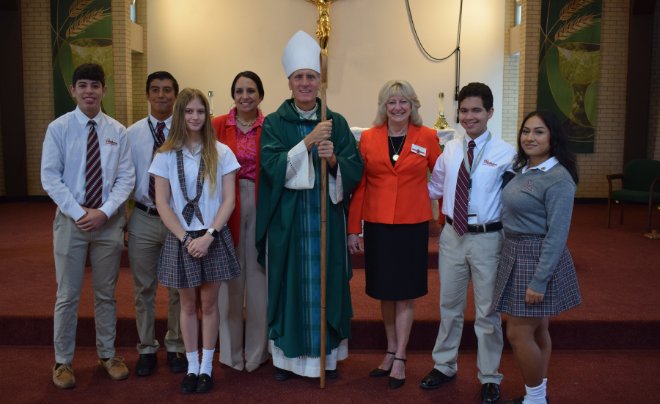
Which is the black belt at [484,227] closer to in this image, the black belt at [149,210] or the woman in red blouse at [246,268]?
the woman in red blouse at [246,268]

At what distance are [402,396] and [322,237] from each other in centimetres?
87

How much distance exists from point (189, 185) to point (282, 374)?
1095mm

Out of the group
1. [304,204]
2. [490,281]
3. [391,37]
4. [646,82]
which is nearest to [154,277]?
[304,204]

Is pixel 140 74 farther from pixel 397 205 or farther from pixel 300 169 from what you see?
pixel 397 205

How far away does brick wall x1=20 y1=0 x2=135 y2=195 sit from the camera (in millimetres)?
8031

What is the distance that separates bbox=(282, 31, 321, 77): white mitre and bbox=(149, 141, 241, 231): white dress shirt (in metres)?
0.60

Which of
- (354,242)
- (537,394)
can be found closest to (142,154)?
(354,242)

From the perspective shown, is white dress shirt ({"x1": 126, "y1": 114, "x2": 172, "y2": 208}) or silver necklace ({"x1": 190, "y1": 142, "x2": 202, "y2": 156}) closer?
silver necklace ({"x1": 190, "y1": 142, "x2": 202, "y2": 156})

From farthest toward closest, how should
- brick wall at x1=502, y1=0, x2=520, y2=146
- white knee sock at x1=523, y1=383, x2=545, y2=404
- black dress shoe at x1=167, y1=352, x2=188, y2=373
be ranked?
brick wall at x1=502, y1=0, x2=520, y2=146, black dress shoe at x1=167, y1=352, x2=188, y2=373, white knee sock at x1=523, y1=383, x2=545, y2=404

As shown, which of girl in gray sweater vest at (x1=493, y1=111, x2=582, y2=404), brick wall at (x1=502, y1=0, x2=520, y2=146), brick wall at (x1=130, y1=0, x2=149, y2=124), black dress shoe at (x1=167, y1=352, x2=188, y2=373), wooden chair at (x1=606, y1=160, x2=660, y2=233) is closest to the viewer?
girl in gray sweater vest at (x1=493, y1=111, x2=582, y2=404)

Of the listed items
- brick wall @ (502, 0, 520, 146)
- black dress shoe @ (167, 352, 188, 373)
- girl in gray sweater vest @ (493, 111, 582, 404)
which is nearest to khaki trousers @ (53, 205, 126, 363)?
black dress shoe @ (167, 352, 188, 373)

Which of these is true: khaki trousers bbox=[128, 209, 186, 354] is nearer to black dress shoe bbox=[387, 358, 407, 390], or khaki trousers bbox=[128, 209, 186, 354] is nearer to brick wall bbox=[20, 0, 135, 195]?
black dress shoe bbox=[387, 358, 407, 390]

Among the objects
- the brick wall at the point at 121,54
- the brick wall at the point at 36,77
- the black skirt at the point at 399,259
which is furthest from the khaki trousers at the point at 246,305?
the brick wall at the point at 36,77

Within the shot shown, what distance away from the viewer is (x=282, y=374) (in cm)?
257
